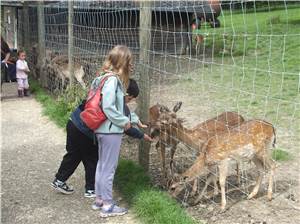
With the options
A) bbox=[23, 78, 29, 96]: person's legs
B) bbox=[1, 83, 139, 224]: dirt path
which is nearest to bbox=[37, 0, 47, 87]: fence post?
bbox=[23, 78, 29, 96]: person's legs

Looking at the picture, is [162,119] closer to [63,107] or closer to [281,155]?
[281,155]

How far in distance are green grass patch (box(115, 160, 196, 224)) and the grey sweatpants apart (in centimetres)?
34

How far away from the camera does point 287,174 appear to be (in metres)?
5.88

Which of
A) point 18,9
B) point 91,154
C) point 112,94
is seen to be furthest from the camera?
point 18,9

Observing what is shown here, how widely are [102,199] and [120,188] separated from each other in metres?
0.64

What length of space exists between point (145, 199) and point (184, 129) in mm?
936

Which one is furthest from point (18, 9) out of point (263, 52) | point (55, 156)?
point (55, 156)

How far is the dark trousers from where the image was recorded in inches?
205

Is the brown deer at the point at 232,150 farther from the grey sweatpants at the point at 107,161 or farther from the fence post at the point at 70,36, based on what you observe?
the fence post at the point at 70,36

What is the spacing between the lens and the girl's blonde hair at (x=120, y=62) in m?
4.67

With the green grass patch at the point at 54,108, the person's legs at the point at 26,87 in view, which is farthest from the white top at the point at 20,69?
the green grass patch at the point at 54,108

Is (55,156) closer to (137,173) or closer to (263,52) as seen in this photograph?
(137,173)

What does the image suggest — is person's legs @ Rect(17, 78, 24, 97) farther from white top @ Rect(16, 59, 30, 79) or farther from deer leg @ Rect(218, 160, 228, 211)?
deer leg @ Rect(218, 160, 228, 211)

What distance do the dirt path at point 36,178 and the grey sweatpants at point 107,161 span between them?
27cm
